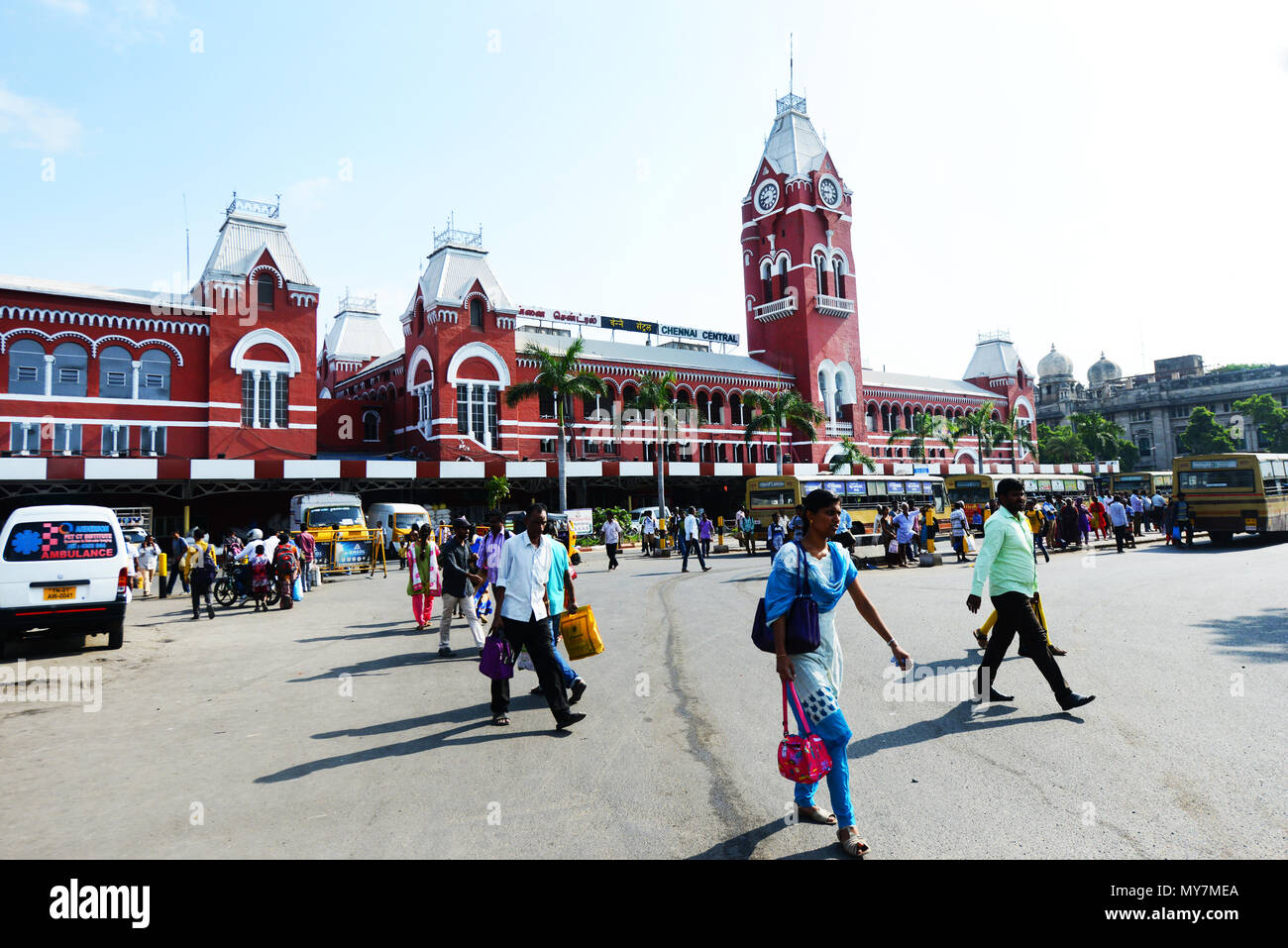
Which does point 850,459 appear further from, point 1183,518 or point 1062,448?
point 1062,448

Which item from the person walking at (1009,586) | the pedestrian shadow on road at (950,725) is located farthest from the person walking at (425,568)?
the person walking at (1009,586)

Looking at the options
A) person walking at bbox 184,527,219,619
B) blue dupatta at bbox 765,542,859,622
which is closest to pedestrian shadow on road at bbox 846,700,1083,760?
blue dupatta at bbox 765,542,859,622

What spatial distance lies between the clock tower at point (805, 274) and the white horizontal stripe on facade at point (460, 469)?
75.4 ft

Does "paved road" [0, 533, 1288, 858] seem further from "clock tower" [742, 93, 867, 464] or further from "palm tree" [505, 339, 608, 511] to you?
"clock tower" [742, 93, 867, 464]

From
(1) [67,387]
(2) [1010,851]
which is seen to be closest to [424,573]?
(2) [1010,851]

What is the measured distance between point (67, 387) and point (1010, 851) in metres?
34.7

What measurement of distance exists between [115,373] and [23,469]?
5970 millimetres

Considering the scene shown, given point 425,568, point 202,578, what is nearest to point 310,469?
point 202,578

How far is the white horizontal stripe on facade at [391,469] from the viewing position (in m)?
31.5

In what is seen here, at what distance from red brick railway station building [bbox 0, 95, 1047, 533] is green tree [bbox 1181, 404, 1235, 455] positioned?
35.2m

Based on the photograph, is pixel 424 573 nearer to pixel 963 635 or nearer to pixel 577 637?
pixel 577 637

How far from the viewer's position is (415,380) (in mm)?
38812

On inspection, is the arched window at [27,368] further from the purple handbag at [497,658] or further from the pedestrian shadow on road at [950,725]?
the pedestrian shadow on road at [950,725]
